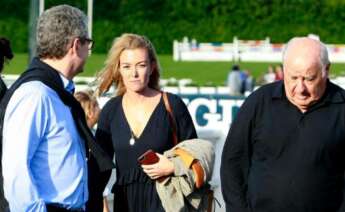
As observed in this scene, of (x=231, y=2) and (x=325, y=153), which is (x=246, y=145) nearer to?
(x=325, y=153)

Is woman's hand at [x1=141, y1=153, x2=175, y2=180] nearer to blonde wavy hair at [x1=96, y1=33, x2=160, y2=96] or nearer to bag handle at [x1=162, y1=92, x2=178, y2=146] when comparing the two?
bag handle at [x1=162, y1=92, x2=178, y2=146]

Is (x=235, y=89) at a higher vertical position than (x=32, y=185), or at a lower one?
lower

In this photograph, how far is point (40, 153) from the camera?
16.4 ft

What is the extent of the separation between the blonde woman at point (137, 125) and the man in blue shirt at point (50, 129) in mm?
1457

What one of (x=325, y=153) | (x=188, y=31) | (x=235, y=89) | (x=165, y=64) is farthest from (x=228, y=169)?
(x=188, y=31)

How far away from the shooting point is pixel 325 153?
18.4ft

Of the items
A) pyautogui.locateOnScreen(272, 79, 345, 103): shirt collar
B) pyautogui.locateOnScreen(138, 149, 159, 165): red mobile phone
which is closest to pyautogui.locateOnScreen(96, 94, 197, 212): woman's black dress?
pyautogui.locateOnScreen(138, 149, 159, 165): red mobile phone

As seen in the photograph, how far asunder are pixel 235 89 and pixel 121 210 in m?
28.0

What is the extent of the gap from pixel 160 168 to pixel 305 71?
4.78 ft

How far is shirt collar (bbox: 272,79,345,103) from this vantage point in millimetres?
5702

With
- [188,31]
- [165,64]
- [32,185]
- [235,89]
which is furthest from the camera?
[188,31]

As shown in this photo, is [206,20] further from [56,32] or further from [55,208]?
[55,208]

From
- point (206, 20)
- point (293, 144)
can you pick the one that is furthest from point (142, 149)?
point (206, 20)

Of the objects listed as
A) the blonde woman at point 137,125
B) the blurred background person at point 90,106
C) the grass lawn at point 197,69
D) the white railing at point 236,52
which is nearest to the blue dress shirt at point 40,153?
the blonde woman at point 137,125
